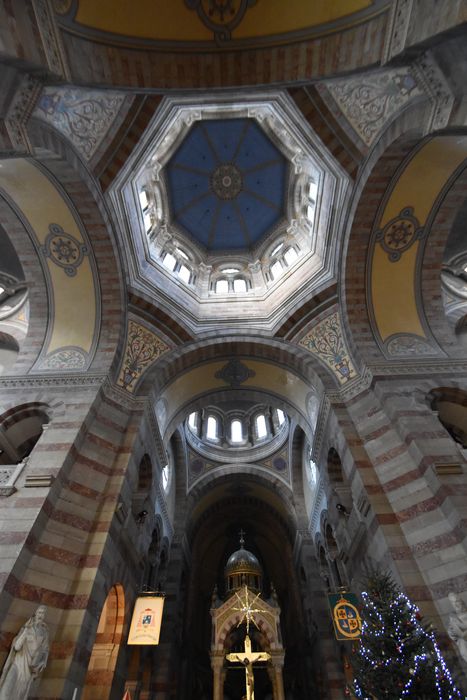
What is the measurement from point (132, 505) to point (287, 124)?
42.5ft

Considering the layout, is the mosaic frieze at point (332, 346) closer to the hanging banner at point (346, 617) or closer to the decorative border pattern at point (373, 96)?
the decorative border pattern at point (373, 96)

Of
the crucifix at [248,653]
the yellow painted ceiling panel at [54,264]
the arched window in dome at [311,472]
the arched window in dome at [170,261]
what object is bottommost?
the crucifix at [248,653]

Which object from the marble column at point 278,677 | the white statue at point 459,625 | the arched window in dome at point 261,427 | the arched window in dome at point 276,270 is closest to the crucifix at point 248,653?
the marble column at point 278,677

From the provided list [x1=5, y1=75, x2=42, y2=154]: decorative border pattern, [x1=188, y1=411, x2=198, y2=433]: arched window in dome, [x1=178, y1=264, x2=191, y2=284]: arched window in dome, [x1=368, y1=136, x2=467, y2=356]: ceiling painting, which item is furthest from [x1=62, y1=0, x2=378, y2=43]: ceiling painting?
[x1=188, y1=411, x2=198, y2=433]: arched window in dome

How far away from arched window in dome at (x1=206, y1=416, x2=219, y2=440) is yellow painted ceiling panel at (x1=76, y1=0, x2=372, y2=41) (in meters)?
18.2

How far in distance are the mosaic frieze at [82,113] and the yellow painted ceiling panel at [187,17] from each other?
1.90 metres

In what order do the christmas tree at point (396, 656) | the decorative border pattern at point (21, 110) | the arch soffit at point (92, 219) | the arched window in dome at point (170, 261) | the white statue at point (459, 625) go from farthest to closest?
the arched window in dome at point (170, 261) < the arch soffit at point (92, 219) < the decorative border pattern at point (21, 110) < the white statue at point (459, 625) < the christmas tree at point (396, 656)

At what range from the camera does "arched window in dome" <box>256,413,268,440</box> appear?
2207cm

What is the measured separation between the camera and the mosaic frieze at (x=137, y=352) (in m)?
12.3

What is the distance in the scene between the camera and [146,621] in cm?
948

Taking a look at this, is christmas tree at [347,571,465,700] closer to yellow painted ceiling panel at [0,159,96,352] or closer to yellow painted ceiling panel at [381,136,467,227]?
yellow painted ceiling panel at [381,136,467,227]

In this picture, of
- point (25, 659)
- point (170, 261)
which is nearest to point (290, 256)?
point (170, 261)

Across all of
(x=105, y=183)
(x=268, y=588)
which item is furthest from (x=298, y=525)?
(x=105, y=183)

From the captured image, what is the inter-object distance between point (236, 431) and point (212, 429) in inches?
55.6
